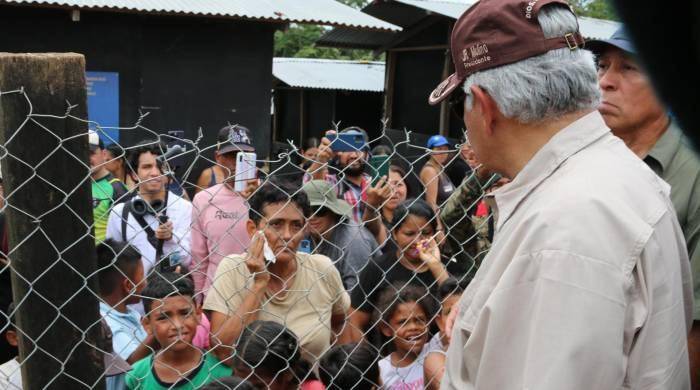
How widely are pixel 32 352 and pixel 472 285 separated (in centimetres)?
116

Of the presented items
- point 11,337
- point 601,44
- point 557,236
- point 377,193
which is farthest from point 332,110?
point 557,236

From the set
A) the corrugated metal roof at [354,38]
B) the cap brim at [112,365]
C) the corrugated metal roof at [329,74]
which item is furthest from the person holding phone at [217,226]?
the corrugated metal roof at [329,74]

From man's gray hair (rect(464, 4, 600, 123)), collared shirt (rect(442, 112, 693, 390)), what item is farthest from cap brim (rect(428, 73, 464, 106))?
collared shirt (rect(442, 112, 693, 390))

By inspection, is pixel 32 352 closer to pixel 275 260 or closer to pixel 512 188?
pixel 275 260

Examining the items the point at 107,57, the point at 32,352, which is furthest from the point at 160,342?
the point at 107,57

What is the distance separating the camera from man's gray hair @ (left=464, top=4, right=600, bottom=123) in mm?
1430

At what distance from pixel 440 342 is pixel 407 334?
15cm

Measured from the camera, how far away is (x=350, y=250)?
3.92 meters

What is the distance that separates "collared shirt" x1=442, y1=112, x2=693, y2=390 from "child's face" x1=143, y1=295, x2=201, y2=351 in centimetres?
156

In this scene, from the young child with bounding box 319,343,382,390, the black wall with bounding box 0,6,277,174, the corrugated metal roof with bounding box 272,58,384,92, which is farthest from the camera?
the corrugated metal roof with bounding box 272,58,384,92

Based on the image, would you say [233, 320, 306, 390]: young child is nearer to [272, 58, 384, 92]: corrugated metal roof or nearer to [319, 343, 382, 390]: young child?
[319, 343, 382, 390]: young child

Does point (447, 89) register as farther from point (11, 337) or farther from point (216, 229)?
point (216, 229)

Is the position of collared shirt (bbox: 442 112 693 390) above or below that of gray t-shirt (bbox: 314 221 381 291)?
above

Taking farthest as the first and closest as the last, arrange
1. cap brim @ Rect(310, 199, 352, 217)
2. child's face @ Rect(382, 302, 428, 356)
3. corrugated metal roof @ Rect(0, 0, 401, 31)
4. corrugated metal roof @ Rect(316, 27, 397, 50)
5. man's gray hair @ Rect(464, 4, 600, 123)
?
corrugated metal roof @ Rect(316, 27, 397, 50), corrugated metal roof @ Rect(0, 0, 401, 31), cap brim @ Rect(310, 199, 352, 217), child's face @ Rect(382, 302, 428, 356), man's gray hair @ Rect(464, 4, 600, 123)
